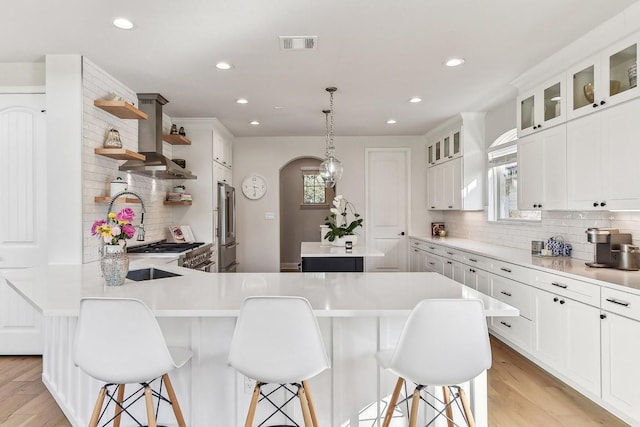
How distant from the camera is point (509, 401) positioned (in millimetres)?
2648

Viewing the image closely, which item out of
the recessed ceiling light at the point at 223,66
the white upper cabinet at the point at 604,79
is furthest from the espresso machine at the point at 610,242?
the recessed ceiling light at the point at 223,66

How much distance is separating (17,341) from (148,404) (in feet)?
8.82

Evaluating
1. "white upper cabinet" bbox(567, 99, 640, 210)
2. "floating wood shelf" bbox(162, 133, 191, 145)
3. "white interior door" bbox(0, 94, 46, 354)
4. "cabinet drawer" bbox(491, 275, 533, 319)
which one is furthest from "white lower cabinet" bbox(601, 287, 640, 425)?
"floating wood shelf" bbox(162, 133, 191, 145)

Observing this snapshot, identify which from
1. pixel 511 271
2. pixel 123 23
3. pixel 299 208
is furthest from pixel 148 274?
pixel 299 208

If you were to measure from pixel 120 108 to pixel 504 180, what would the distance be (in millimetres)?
4384

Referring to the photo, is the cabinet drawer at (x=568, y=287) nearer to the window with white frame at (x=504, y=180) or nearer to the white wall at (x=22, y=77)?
the window with white frame at (x=504, y=180)

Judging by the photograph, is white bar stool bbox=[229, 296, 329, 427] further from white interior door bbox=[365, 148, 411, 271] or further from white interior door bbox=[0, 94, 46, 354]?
white interior door bbox=[365, 148, 411, 271]

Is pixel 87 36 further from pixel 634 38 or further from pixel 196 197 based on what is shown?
pixel 634 38

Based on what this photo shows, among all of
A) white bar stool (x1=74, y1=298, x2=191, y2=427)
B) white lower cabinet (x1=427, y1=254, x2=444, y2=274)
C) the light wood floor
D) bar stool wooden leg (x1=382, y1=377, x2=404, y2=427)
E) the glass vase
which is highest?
the glass vase

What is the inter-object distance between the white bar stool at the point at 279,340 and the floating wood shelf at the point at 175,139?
405 centimetres

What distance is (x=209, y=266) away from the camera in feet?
16.6

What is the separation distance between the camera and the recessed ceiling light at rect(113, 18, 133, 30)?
2605 millimetres

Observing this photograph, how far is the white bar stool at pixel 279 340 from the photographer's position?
1535 millimetres

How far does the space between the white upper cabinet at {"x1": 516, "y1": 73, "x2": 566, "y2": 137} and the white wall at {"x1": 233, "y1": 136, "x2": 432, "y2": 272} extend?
10.0 feet
